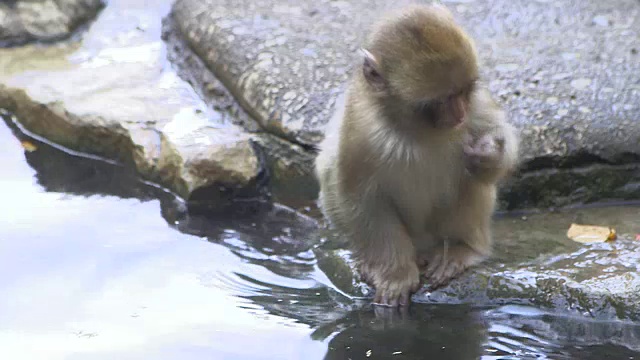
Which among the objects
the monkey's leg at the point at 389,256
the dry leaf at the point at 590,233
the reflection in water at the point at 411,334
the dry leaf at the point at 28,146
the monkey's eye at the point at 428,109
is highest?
the monkey's eye at the point at 428,109

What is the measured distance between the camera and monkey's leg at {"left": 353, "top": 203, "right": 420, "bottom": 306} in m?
5.00

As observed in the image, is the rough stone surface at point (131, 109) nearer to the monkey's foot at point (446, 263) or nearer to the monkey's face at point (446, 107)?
the monkey's foot at point (446, 263)

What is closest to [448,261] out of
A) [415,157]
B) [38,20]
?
[415,157]

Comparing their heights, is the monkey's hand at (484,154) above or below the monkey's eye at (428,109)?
below

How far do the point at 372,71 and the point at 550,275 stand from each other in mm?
1356

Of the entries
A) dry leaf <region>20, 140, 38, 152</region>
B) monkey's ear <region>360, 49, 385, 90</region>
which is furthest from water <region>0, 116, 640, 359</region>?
monkey's ear <region>360, 49, 385, 90</region>

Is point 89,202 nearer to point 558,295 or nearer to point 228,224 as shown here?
point 228,224

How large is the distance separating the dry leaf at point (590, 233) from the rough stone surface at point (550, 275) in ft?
0.16

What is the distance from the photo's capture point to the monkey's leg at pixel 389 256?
500cm

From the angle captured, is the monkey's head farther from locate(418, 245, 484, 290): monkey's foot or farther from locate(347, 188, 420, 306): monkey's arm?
locate(418, 245, 484, 290): monkey's foot

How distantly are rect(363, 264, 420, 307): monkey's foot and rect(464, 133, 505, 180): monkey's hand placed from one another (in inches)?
24.8

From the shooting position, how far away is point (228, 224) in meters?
6.23

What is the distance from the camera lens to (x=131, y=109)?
7191 millimetres

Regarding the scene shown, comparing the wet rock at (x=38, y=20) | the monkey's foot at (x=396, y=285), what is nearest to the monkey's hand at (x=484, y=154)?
the monkey's foot at (x=396, y=285)
